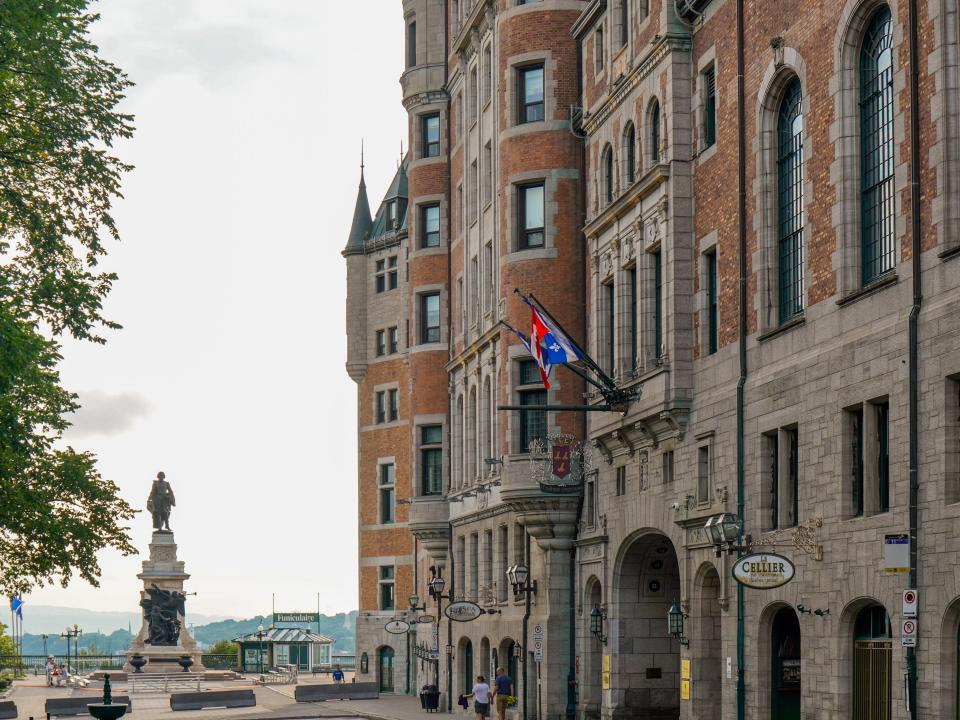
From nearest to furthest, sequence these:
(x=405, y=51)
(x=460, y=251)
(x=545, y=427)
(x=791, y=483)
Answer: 1. (x=791, y=483)
2. (x=545, y=427)
3. (x=460, y=251)
4. (x=405, y=51)

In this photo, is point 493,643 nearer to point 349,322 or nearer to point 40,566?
point 40,566

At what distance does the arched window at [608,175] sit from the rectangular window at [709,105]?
704cm

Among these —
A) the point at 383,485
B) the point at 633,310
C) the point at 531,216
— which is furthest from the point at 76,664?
the point at 633,310

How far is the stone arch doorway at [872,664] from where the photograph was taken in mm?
31344

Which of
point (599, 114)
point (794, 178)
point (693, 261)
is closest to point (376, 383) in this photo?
point (599, 114)

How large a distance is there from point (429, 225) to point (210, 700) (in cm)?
1937

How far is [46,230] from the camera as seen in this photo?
122ft

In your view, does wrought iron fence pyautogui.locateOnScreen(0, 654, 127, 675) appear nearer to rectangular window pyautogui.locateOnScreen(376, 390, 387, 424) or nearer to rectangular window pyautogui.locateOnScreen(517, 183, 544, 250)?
rectangular window pyautogui.locateOnScreen(376, 390, 387, 424)

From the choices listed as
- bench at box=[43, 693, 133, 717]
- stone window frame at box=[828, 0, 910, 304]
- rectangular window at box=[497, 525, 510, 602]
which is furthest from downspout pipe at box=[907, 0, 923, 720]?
bench at box=[43, 693, 133, 717]

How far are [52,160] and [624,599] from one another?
1897 centimetres

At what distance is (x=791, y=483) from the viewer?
118 ft

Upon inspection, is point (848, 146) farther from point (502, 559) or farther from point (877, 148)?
point (502, 559)

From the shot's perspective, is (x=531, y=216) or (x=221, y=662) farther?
(x=221, y=662)

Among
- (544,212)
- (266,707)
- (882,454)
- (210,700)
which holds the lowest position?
(266,707)
